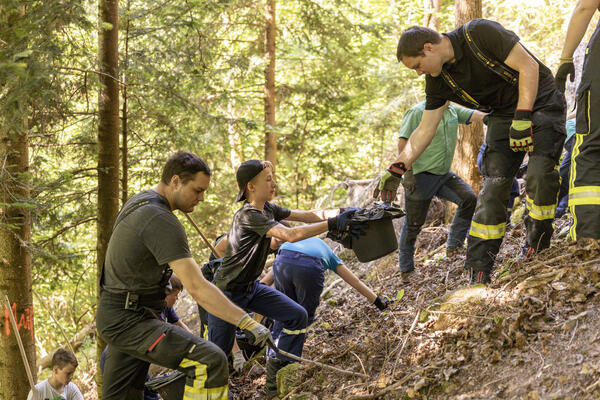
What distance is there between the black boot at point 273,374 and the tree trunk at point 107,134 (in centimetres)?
364

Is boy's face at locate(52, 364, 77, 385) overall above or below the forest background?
below

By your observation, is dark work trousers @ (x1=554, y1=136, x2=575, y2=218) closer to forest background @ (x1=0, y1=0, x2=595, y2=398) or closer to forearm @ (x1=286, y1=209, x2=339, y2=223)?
forearm @ (x1=286, y1=209, x2=339, y2=223)

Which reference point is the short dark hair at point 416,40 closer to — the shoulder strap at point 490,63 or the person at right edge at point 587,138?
the shoulder strap at point 490,63

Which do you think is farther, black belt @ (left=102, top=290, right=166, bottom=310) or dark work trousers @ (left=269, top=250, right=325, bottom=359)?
dark work trousers @ (left=269, top=250, right=325, bottom=359)

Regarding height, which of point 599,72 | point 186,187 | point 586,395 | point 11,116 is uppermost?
point 599,72

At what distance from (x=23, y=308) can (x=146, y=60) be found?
4.40m

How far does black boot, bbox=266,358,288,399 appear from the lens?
181 inches

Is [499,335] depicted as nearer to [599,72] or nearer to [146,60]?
[599,72]

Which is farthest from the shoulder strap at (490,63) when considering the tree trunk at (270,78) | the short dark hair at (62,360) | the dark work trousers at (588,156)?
the tree trunk at (270,78)

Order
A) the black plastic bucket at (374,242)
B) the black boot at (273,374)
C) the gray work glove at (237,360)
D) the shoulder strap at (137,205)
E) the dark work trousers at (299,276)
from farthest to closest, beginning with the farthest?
the gray work glove at (237,360) → the dark work trousers at (299,276) → the black boot at (273,374) → the black plastic bucket at (374,242) → the shoulder strap at (137,205)

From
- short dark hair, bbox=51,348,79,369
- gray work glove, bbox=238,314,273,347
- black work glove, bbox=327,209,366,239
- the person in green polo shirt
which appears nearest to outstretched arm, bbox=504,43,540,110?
black work glove, bbox=327,209,366,239

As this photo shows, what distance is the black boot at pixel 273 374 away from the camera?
4602mm

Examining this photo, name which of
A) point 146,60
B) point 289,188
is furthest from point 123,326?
point 289,188

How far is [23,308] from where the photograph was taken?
640 centimetres
